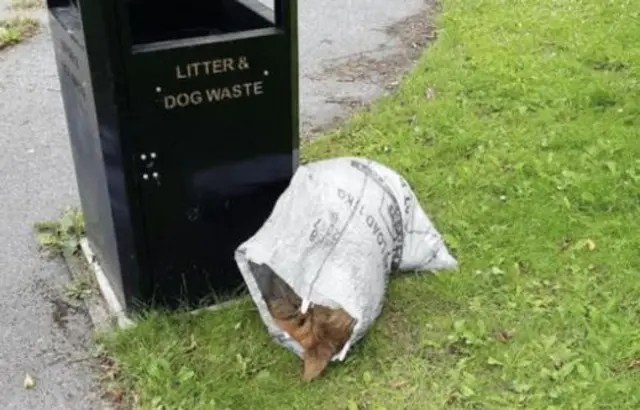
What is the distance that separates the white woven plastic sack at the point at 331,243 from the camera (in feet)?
9.27

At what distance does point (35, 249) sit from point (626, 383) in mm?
2434

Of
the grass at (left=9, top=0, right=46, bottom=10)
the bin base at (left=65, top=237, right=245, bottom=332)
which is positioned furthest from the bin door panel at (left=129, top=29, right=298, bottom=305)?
the grass at (left=9, top=0, right=46, bottom=10)

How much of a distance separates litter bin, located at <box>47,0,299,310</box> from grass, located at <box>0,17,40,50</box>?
12.0ft

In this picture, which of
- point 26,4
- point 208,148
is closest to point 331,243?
point 208,148

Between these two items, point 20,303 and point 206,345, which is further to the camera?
point 20,303

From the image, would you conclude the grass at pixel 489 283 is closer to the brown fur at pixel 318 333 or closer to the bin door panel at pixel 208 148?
the brown fur at pixel 318 333

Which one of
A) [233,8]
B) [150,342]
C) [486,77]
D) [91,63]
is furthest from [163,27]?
[486,77]

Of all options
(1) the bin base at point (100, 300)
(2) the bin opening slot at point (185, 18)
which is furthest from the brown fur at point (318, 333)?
(2) the bin opening slot at point (185, 18)

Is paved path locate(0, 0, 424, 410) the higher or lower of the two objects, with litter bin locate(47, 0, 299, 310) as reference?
lower

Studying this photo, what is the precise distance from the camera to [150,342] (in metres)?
3.02

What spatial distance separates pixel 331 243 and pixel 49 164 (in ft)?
7.59

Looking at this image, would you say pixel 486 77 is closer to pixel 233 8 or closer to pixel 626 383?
pixel 233 8

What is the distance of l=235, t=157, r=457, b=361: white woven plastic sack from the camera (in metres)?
2.82

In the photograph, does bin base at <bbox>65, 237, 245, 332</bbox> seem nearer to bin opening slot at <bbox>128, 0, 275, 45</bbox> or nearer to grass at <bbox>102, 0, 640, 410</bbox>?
grass at <bbox>102, 0, 640, 410</bbox>
